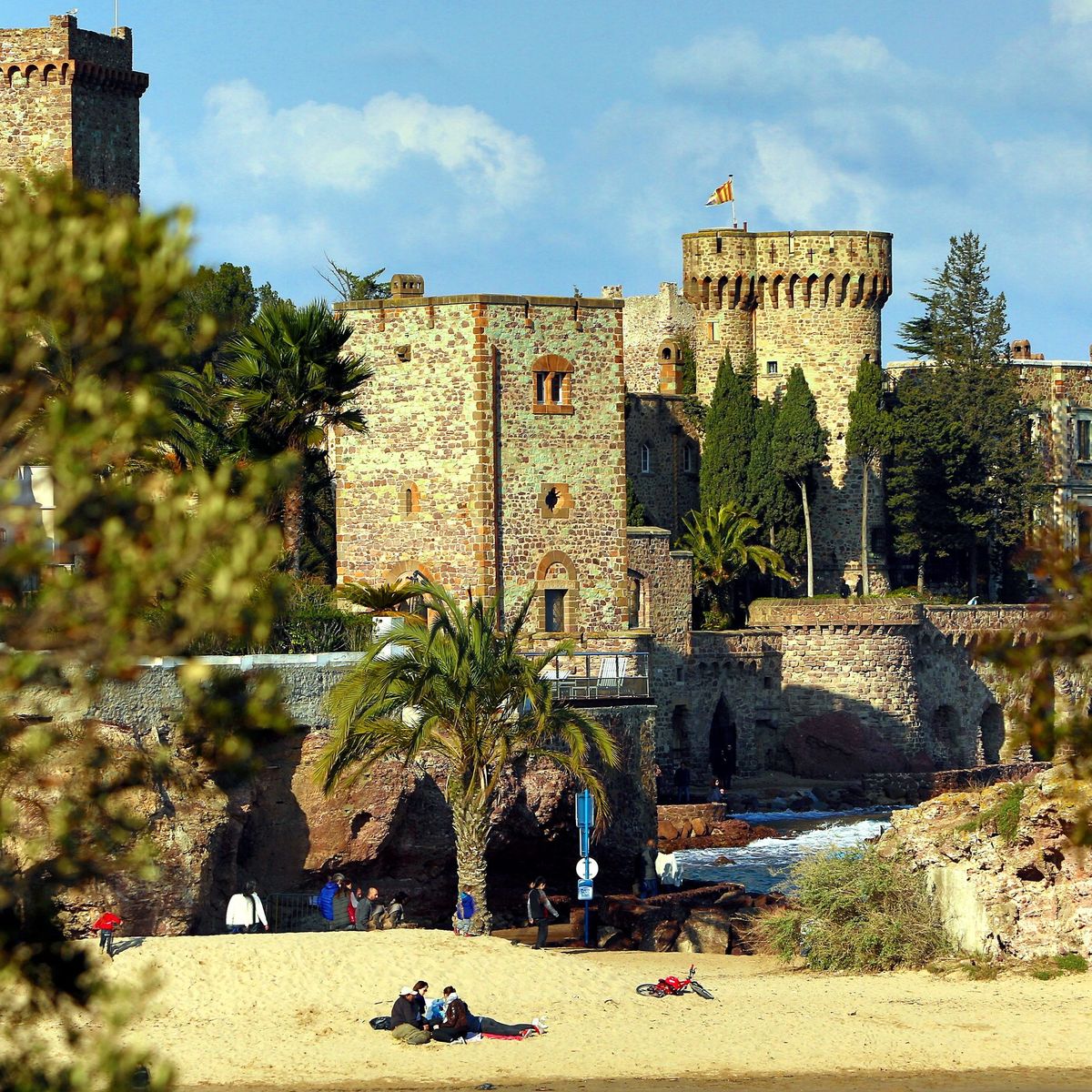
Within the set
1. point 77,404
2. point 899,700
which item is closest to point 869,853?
point 77,404

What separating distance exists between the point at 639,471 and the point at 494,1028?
44.2m

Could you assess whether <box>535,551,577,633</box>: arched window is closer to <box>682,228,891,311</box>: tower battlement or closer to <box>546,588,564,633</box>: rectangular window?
<box>546,588,564,633</box>: rectangular window

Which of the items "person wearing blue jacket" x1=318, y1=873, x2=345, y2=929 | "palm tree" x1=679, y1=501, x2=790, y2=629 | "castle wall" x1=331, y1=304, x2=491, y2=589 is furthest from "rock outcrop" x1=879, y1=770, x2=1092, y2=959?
"palm tree" x1=679, y1=501, x2=790, y2=629

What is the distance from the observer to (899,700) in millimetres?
63062

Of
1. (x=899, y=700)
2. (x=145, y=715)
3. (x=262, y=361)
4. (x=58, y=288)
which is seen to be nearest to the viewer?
(x=58, y=288)

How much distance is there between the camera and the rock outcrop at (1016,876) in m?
29.6

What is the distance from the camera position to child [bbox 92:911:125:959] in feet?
89.1

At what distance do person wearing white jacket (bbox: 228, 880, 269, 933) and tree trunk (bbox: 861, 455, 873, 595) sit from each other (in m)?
40.8

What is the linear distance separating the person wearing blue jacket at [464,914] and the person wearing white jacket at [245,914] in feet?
9.06

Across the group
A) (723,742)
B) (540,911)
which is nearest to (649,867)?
(540,911)

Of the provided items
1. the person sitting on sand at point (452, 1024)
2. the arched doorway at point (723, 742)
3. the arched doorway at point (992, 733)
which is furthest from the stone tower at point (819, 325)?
the person sitting on sand at point (452, 1024)

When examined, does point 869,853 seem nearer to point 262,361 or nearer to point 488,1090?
point 488,1090

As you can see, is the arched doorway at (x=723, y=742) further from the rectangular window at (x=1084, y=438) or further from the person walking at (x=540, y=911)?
the person walking at (x=540, y=911)

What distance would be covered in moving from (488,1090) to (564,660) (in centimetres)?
1752
